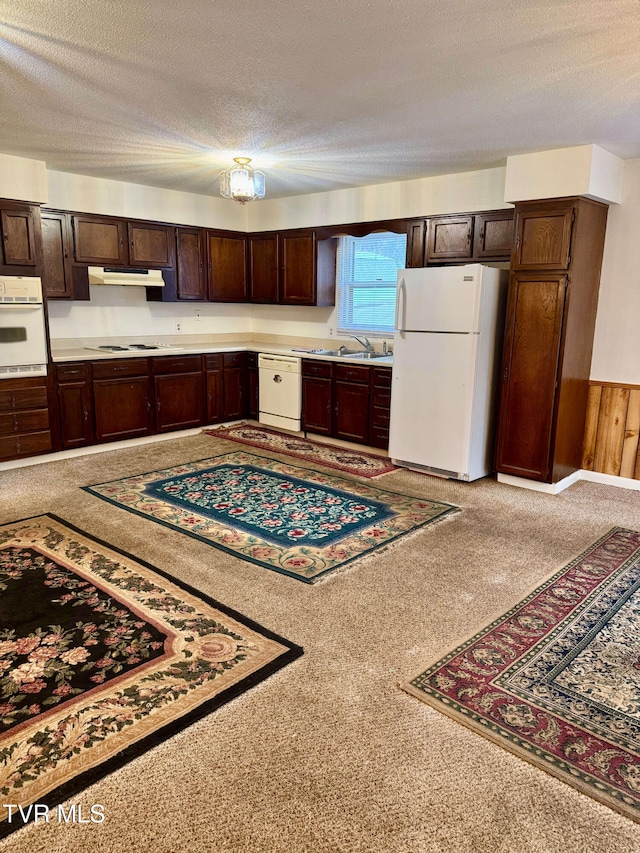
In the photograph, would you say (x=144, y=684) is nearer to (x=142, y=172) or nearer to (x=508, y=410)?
(x=508, y=410)

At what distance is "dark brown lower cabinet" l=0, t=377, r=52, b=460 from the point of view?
4.96m

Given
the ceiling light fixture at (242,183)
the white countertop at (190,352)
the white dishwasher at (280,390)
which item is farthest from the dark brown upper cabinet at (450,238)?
the white dishwasher at (280,390)

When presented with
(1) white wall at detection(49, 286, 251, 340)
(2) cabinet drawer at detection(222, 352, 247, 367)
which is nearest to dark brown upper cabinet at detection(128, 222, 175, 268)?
(1) white wall at detection(49, 286, 251, 340)

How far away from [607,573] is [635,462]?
5.90ft

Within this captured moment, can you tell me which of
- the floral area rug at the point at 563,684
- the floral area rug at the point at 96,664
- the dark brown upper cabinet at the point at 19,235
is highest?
the dark brown upper cabinet at the point at 19,235

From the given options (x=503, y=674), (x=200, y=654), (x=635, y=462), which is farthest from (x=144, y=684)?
(x=635, y=462)

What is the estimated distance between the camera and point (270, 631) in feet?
9.00

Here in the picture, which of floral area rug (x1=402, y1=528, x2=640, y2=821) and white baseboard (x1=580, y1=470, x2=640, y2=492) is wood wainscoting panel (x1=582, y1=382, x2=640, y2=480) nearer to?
white baseboard (x1=580, y1=470, x2=640, y2=492)

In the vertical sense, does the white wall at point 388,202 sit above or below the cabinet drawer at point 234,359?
above

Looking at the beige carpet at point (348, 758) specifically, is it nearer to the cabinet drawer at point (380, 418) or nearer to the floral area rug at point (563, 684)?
the floral area rug at point (563, 684)

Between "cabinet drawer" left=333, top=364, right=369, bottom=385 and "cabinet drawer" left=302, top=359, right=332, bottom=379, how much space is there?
0.32 ft

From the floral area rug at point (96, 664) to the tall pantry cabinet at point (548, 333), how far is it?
9.50ft

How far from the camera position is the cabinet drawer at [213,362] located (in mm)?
6441

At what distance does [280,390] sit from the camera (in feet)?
21.3
